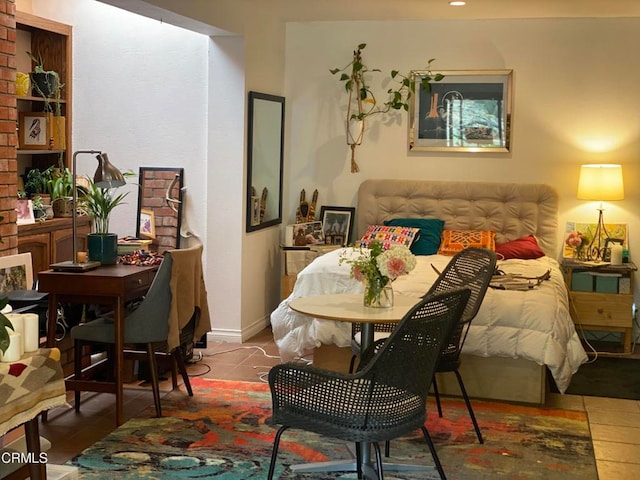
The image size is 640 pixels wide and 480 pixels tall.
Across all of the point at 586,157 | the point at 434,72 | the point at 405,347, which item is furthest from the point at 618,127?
the point at 405,347

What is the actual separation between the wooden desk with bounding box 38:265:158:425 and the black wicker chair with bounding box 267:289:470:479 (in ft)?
4.66

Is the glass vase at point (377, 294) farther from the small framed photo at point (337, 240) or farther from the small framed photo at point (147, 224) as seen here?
the small framed photo at point (337, 240)

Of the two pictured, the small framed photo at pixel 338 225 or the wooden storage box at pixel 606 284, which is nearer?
the wooden storage box at pixel 606 284

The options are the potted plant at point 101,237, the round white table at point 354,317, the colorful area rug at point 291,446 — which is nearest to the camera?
the round white table at point 354,317

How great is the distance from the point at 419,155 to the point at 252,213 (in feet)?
5.01

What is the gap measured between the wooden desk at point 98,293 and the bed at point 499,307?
126 cm

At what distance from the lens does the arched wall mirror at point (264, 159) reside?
6.35m

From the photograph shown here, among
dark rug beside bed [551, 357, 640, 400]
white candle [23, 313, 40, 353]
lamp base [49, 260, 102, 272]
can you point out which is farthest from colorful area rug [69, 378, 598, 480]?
white candle [23, 313, 40, 353]

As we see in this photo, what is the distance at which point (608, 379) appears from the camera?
557 centimetres

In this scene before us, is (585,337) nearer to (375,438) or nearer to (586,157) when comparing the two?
(586,157)

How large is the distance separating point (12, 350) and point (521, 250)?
4.38m

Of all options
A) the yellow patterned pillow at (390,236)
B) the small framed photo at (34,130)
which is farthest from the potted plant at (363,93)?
the small framed photo at (34,130)

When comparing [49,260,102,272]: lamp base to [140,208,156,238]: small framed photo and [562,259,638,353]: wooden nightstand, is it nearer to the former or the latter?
[140,208,156,238]: small framed photo

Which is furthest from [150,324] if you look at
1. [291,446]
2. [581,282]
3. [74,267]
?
[581,282]
